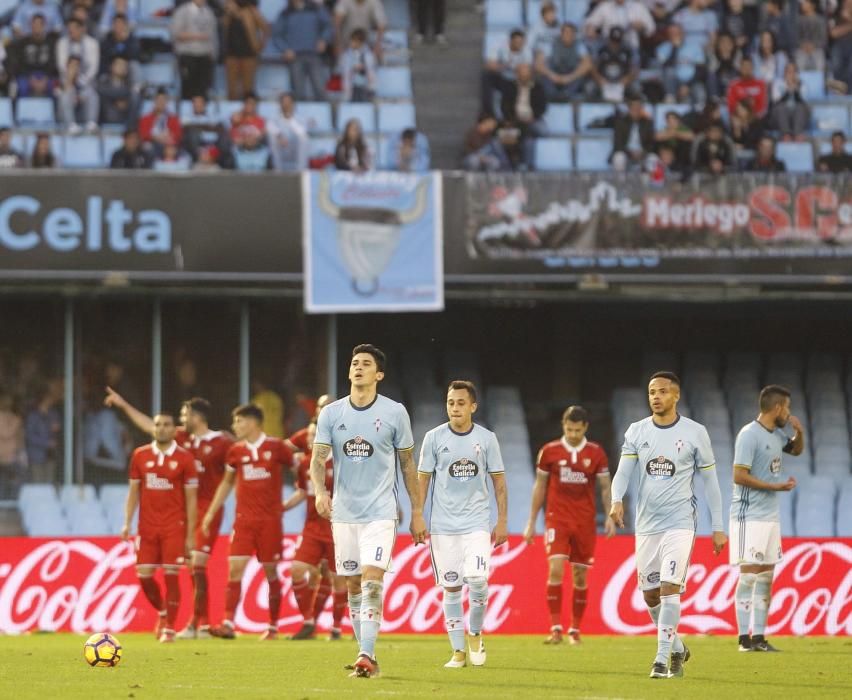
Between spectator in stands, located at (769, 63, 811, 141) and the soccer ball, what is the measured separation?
1382 centimetres

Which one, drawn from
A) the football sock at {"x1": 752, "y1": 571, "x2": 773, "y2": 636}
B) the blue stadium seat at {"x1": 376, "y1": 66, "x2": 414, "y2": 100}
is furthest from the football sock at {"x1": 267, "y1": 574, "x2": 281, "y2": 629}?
the blue stadium seat at {"x1": 376, "y1": 66, "x2": 414, "y2": 100}

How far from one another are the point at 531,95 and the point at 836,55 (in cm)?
468

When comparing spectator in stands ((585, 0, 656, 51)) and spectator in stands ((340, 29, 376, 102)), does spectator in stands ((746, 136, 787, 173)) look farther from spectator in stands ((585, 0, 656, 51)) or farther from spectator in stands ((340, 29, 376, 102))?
spectator in stands ((340, 29, 376, 102))

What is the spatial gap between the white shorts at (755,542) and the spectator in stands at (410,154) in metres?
8.73

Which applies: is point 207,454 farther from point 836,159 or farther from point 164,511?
point 836,159

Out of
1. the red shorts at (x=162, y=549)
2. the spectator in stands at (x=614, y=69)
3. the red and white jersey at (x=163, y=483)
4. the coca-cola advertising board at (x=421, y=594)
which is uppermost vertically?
the spectator in stands at (x=614, y=69)

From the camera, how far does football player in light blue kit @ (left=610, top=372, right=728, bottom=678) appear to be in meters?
10.8

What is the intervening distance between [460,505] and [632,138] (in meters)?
11.2

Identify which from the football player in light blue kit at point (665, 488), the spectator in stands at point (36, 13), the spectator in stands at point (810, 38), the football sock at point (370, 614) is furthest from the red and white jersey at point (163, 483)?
the spectator in stands at point (810, 38)

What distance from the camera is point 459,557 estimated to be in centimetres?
1169

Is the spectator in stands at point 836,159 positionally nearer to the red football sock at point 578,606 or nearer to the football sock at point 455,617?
the red football sock at point 578,606

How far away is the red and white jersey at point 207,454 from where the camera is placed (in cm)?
1586

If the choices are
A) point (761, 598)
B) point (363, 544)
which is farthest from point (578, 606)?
point (363, 544)

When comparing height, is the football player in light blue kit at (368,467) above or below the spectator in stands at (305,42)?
below
